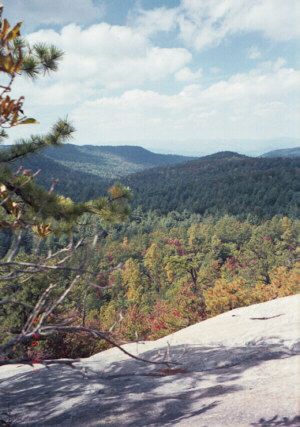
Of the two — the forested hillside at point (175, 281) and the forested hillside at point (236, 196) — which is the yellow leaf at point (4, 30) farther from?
the forested hillside at point (236, 196)

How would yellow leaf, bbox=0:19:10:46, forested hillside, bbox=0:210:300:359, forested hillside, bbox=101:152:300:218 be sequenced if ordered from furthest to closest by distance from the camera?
forested hillside, bbox=101:152:300:218 < forested hillside, bbox=0:210:300:359 < yellow leaf, bbox=0:19:10:46

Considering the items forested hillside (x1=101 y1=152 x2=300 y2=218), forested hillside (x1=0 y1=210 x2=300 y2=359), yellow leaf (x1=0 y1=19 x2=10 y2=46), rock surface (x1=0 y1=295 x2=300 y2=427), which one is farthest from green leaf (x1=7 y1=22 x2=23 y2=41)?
forested hillside (x1=101 y1=152 x2=300 y2=218)

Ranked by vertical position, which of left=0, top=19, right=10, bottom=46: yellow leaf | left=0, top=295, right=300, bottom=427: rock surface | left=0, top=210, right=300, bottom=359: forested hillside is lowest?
left=0, top=210, right=300, bottom=359: forested hillside

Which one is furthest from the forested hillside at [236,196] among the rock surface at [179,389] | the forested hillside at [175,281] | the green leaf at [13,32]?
the green leaf at [13,32]

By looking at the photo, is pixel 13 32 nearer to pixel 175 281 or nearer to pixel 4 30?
pixel 4 30

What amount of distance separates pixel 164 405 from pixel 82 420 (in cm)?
101

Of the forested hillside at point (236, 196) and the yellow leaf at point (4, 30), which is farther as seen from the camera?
the forested hillside at point (236, 196)

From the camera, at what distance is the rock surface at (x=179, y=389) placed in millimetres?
3096

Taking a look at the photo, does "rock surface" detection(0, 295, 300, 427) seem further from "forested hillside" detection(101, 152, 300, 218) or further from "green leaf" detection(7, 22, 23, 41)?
"forested hillside" detection(101, 152, 300, 218)

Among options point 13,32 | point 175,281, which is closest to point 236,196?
point 175,281

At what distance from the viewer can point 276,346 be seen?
538 centimetres

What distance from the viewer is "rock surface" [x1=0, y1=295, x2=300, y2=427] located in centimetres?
310

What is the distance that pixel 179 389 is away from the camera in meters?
4.12

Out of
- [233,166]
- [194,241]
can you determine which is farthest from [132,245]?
[233,166]
